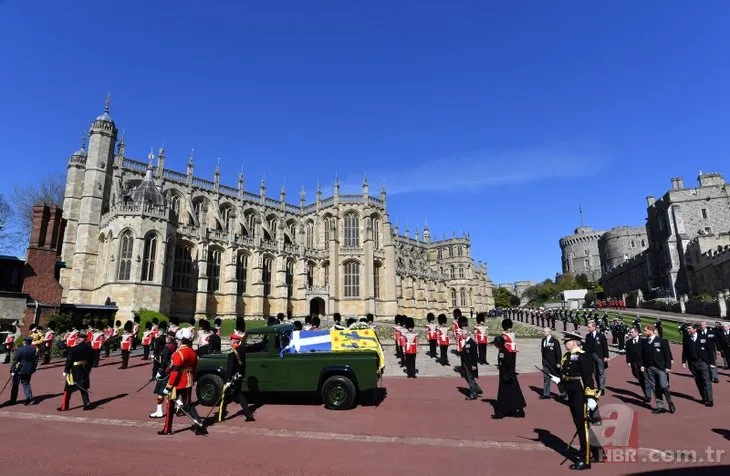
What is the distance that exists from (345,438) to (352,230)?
4504cm

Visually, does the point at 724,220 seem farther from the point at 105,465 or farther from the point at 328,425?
the point at 105,465

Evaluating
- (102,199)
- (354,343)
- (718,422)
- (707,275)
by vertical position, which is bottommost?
(718,422)

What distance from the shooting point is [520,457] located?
20.8ft

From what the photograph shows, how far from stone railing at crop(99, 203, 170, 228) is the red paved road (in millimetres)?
24683

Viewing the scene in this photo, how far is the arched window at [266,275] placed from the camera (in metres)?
45.5

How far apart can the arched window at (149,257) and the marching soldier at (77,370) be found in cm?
2487

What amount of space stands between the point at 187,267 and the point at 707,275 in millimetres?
57968

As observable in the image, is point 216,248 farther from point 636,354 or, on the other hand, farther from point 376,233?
point 636,354

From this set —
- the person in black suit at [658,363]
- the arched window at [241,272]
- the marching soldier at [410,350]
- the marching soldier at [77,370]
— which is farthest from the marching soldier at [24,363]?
the arched window at [241,272]

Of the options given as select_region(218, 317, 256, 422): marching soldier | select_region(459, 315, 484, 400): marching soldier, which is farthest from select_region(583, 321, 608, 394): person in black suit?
select_region(218, 317, 256, 422): marching soldier

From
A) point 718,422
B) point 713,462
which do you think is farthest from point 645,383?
point 713,462

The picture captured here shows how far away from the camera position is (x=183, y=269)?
38.3 meters

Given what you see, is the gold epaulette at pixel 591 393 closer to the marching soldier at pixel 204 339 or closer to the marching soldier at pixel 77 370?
the marching soldier at pixel 77 370

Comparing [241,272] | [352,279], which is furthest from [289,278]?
[352,279]
